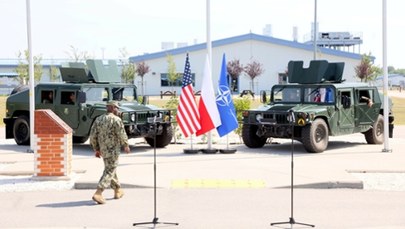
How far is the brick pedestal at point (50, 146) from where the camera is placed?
13.2m

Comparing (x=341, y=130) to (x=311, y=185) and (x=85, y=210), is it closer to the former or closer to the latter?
(x=311, y=185)

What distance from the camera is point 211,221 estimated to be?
9547mm

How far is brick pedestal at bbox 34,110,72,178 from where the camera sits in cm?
1316

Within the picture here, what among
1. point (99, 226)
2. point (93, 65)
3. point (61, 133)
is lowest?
point (99, 226)

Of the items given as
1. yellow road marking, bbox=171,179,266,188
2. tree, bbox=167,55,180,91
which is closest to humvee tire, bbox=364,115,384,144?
yellow road marking, bbox=171,179,266,188

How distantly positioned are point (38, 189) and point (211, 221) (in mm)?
4111

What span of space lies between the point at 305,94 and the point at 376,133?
282 cm

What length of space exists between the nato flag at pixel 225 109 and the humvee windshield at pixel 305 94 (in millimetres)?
2269

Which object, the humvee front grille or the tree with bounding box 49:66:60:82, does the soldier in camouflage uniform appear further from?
the tree with bounding box 49:66:60:82

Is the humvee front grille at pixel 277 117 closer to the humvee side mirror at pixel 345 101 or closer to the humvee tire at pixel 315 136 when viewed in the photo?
the humvee tire at pixel 315 136

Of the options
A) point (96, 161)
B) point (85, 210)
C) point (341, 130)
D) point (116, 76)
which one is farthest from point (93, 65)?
point (85, 210)

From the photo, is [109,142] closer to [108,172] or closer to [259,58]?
[108,172]

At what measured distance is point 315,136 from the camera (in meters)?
18.0

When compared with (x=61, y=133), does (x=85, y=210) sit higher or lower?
lower
